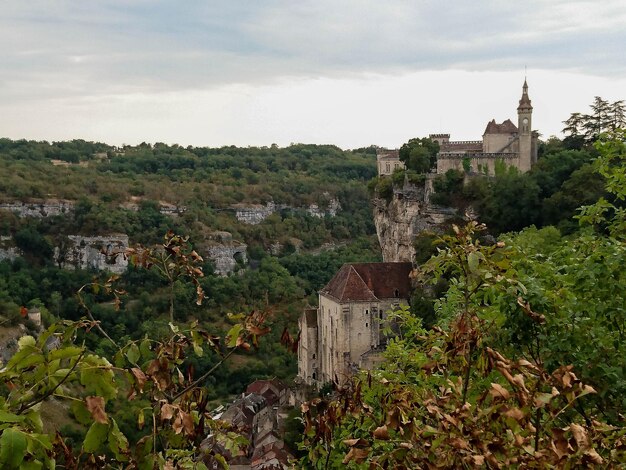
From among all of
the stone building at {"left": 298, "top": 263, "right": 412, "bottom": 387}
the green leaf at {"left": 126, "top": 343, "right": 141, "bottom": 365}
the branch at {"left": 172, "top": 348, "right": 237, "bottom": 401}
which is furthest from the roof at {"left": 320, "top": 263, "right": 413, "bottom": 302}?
the green leaf at {"left": 126, "top": 343, "right": 141, "bottom": 365}

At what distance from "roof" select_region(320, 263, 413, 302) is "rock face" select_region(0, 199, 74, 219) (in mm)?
49337

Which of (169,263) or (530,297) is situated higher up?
(169,263)

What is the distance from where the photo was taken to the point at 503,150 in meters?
47.1

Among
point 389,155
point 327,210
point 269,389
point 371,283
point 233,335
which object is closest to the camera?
point 233,335

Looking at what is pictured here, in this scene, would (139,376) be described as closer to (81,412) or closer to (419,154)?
(81,412)

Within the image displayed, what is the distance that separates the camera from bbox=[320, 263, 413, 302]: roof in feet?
128

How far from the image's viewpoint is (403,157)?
52.7 meters

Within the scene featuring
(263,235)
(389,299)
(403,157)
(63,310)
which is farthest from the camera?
(263,235)

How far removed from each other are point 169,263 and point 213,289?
6572 cm

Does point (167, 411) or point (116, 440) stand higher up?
point (167, 411)

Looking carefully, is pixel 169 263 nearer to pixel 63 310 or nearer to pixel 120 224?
pixel 63 310

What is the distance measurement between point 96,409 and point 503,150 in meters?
45.4

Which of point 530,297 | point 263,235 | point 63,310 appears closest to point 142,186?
point 263,235

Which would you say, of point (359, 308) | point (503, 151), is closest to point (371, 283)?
point (359, 308)
